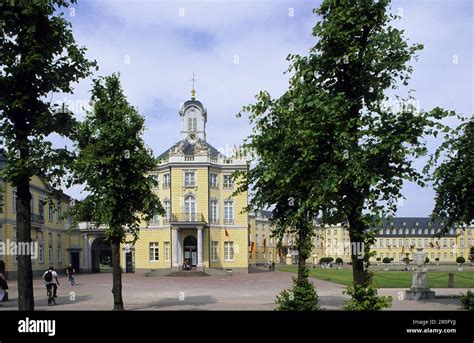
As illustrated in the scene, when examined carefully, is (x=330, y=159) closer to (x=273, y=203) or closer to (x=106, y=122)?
(x=273, y=203)

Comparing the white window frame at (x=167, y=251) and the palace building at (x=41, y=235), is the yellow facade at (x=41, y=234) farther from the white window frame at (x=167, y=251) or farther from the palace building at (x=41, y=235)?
the white window frame at (x=167, y=251)

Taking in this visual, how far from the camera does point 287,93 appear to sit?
17.4 meters

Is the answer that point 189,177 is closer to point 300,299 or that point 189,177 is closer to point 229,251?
point 229,251

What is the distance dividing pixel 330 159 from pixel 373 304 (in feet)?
13.1

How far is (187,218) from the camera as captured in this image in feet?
204

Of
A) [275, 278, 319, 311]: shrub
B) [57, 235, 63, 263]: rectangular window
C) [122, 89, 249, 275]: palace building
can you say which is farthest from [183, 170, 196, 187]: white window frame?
[275, 278, 319, 311]: shrub

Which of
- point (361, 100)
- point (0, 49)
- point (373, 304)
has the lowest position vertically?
point (373, 304)

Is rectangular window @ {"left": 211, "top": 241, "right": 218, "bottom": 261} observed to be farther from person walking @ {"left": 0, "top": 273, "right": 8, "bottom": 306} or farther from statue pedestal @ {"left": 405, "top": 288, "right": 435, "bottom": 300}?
statue pedestal @ {"left": 405, "top": 288, "right": 435, "bottom": 300}

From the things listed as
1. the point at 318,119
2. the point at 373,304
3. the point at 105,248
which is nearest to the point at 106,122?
the point at 318,119

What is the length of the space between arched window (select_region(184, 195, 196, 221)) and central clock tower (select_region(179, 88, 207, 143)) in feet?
32.5

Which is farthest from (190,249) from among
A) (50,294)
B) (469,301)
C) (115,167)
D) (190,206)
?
(469,301)

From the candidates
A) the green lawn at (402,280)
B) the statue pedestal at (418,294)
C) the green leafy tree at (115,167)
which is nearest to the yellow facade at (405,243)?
the green lawn at (402,280)

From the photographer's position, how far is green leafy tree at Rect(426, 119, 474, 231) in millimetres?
19266

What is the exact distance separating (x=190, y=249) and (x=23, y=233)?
163 feet
